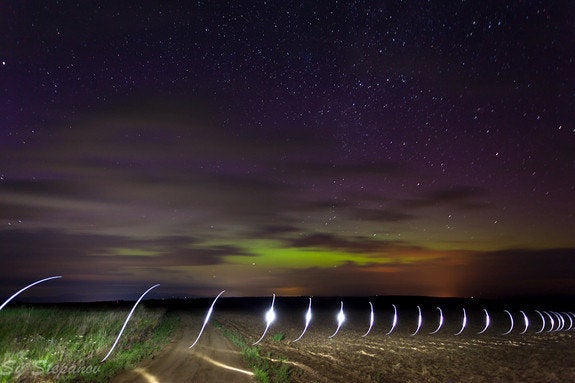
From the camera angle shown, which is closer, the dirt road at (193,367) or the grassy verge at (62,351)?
the grassy verge at (62,351)

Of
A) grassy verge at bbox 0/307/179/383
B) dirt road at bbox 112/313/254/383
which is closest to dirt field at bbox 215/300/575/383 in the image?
dirt road at bbox 112/313/254/383

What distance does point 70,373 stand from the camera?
1523 centimetres

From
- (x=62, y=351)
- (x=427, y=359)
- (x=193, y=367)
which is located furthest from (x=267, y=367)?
(x=427, y=359)

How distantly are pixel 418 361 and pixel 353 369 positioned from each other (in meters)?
4.64

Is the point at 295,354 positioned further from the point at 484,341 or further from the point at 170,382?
the point at 484,341

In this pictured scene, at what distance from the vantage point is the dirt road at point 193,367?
16.0 m

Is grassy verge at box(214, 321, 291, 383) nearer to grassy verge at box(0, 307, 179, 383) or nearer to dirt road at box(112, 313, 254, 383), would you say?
dirt road at box(112, 313, 254, 383)

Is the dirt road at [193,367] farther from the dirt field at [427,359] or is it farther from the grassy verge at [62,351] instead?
the dirt field at [427,359]

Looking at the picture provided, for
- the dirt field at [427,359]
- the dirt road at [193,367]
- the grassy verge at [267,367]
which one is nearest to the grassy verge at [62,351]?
the dirt road at [193,367]

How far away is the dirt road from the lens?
15992 mm

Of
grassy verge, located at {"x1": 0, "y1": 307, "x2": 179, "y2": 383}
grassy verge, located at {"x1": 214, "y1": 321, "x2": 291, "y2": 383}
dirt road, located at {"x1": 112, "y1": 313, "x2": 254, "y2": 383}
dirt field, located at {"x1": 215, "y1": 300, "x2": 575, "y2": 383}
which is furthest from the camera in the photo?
dirt field, located at {"x1": 215, "y1": 300, "x2": 575, "y2": 383}

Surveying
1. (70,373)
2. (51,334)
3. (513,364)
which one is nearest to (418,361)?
(513,364)

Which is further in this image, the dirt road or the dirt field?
the dirt field

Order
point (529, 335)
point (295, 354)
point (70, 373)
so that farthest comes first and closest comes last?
point (529, 335) → point (295, 354) → point (70, 373)
